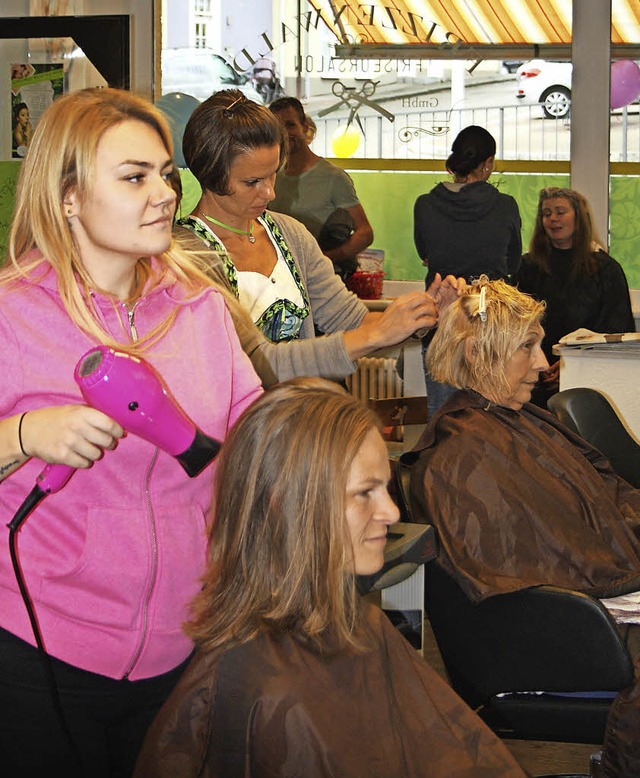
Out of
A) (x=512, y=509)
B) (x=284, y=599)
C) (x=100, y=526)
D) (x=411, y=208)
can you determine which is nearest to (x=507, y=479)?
(x=512, y=509)

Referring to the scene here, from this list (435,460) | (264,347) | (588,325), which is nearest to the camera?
(264,347)

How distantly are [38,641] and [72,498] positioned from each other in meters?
0.18

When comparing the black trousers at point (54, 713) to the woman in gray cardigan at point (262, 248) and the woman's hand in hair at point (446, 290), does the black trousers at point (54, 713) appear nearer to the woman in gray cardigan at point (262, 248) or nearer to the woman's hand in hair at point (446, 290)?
the woman in gray cardigan at point (262, 248)

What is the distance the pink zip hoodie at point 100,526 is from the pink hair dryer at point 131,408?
7 centimetres

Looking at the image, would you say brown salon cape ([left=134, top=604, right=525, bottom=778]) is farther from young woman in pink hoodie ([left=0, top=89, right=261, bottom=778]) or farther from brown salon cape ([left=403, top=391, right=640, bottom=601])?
brown salon cape ([left=403, top=391, right=640, bottom=601])

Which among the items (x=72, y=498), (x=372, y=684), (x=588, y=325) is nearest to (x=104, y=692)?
(x=72, y=498)

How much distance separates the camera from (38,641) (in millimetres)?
1396

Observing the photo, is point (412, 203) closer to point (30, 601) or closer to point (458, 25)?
point (458, 25)

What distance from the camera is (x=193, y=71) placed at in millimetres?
5957

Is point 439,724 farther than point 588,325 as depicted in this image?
No

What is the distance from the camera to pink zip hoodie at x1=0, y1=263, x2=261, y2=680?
1.40 metres

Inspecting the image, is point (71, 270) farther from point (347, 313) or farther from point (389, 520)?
point (347, 313)

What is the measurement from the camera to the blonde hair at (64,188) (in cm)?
140

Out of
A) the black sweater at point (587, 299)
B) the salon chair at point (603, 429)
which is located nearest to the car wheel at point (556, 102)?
the black sweater at point (587, 299)
